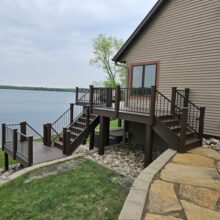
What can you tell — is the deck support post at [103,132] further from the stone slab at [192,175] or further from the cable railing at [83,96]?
the stone slab at [192,175]

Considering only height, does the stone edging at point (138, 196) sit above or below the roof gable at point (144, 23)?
below

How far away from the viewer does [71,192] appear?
4953 millimetres

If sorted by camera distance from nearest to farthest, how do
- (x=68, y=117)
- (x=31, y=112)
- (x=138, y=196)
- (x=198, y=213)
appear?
(x=198, y=213) → (x=138, y=196) → (x=68, y=117) → (x=31, y=112)

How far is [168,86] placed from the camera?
341 inches

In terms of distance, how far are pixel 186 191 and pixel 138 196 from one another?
0.88 meters

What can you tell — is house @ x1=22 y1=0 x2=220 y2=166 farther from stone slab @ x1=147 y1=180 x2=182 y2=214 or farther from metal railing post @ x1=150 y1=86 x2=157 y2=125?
stone slab @ x1=147 y1=180 x2=182 y2=214

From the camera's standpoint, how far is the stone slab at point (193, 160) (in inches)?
191

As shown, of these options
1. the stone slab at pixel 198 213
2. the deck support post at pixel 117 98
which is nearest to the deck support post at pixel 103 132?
the deck support post at pixel 117 98

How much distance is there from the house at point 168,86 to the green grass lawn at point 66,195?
1.95m

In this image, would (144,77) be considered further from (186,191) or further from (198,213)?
(198,213)

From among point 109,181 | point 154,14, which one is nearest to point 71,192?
point 109,181

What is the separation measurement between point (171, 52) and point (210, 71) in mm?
1856

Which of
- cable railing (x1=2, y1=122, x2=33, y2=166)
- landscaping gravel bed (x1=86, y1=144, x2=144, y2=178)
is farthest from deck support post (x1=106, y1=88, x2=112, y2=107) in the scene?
cable railing (x1=2, y1=122, x2=33, y2=166)

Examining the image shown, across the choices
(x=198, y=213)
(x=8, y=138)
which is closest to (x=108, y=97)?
(x=8, y=138)
